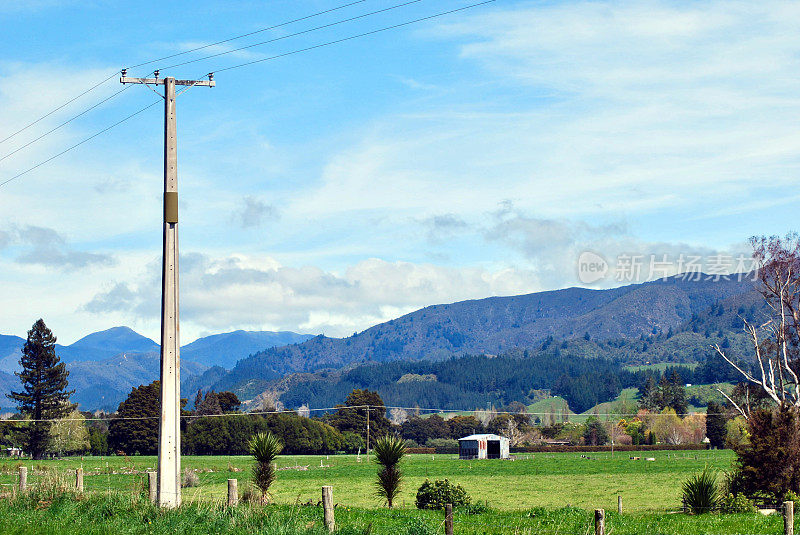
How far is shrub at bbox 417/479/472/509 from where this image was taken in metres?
32.9

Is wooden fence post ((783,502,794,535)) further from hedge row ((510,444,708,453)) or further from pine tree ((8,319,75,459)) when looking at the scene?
hedge row ((510,444,708,453))

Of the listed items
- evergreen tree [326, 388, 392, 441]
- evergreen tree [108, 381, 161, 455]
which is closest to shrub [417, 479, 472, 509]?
evergreen tree [108, 381, 161, 455]

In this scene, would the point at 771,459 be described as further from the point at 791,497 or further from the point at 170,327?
the point at 170,327

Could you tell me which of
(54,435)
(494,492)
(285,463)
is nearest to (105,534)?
(494,492)

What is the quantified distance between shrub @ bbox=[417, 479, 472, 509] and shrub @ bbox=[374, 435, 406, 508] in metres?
1.25

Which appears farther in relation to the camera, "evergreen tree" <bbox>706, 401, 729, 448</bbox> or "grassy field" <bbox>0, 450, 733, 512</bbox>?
"evergreen tree" <bbox>706, 401, 729, 448</bbox>

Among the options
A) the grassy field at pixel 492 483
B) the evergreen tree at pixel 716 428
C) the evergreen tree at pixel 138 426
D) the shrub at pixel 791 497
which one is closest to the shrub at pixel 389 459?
the grassy field at pixel 492 483

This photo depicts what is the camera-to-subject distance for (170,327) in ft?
80.4

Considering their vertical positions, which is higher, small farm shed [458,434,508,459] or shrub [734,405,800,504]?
shrub [734,405,800,504]

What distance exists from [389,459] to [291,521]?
45.5ft

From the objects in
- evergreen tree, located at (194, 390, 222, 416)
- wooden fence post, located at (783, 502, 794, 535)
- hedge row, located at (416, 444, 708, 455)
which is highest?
evergreen tree, located at (194, 390, 222, 416)

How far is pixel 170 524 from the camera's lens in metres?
20.3

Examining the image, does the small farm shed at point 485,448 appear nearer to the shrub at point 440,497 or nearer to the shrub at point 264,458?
the shrub at point 440,497

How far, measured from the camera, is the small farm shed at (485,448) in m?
135
